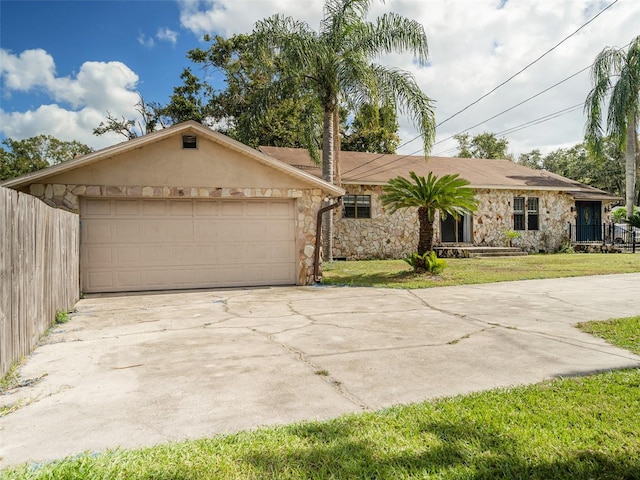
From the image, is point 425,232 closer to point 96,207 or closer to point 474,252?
point 474,252

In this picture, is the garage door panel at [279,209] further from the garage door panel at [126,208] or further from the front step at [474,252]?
the front step at [474,252]

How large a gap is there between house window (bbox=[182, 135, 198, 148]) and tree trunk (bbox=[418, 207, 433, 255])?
21.1 feet

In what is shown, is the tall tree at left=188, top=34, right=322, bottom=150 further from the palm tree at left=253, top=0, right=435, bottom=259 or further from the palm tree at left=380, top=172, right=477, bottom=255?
the palm tree at left=380, top=172, right=477, bottom=255

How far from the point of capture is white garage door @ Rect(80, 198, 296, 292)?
10102 millimetres

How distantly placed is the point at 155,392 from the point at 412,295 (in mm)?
6616

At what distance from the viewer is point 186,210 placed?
10727 millimetres

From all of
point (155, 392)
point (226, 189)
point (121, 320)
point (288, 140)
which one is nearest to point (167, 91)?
point (288, 140)

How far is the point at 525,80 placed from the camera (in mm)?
17844

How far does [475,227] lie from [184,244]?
14481 millimetres

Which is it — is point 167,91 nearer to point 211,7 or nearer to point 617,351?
point 211,7

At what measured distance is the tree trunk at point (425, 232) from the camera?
492 inches

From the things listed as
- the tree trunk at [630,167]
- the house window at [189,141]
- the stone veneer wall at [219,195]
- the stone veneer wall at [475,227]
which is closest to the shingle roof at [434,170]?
the stone veneer wall at [475,227]

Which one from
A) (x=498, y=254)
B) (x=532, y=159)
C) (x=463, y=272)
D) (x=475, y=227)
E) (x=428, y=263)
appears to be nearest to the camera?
(x=428, y=263)

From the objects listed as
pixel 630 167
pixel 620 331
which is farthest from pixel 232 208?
pixel 630 167
